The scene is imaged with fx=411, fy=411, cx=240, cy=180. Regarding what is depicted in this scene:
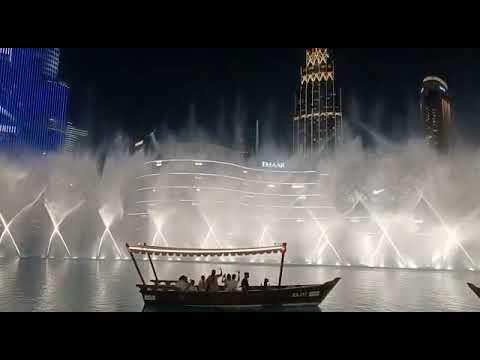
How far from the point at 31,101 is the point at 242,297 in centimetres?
13162

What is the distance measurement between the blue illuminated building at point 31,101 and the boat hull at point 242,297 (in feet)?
341

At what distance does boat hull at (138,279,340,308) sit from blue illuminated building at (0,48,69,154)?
104 metres

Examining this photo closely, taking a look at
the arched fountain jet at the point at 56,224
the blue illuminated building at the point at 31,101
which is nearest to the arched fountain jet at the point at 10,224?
the arched fountain jet at the point at 56,224

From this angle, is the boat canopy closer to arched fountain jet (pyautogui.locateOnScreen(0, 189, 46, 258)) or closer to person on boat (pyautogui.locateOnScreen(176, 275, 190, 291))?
person on boat (pyautogui.locateOnScreen(176, 275, 190, 291))

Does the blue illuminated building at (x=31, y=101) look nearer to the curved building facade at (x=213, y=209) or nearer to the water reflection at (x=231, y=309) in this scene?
the curved building facade at (x=213, y=209)

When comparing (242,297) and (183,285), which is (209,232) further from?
(242,297)

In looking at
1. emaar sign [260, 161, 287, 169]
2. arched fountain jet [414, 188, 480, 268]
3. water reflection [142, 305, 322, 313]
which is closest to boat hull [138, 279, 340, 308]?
water reflection [142, 305, 322, 313]

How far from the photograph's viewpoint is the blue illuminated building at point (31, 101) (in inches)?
4537

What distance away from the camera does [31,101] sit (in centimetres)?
12900

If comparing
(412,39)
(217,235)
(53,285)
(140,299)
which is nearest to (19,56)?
(217,235)

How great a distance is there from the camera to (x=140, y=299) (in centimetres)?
2186

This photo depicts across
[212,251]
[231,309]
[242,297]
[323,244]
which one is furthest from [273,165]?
[242,297]
